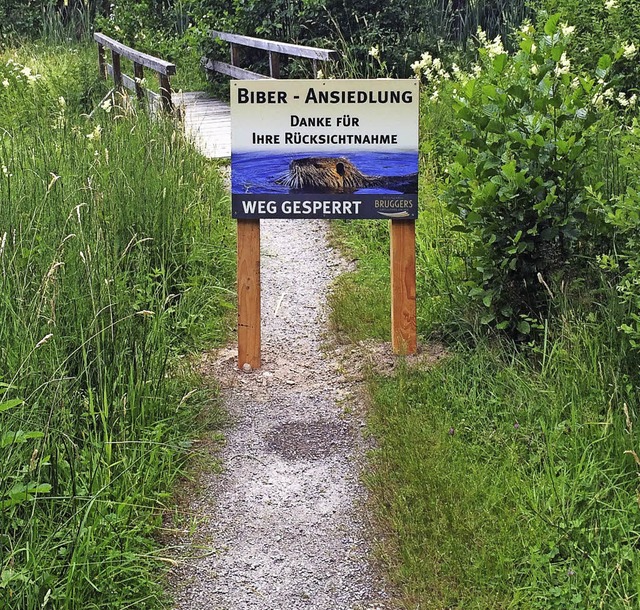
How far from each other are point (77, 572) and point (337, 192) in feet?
7.99

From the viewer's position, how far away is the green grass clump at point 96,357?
291 centimetres

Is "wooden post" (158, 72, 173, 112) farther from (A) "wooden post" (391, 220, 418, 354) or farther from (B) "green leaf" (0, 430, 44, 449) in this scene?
(B) "green leaf" (0, 430, 44, 449)

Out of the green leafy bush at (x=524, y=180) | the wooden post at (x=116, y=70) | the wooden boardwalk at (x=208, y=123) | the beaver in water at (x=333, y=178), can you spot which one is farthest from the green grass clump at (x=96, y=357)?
the wooden post at (x=116, y=70)

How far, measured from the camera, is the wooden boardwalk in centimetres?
924

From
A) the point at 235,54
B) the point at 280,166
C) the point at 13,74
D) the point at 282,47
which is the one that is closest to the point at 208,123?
the point at 282,47

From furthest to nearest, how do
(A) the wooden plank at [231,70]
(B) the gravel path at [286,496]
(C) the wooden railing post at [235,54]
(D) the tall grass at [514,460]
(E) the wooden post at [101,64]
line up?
(E) the wooden post at [101,64]
(C) the wooden railing post at [235,54]
(A) the wooden plank at [231,70]
(B) the gravel path at [286,496]
(D) the tall grass at [514,460]

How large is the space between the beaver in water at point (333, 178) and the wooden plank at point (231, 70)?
22.5 ft

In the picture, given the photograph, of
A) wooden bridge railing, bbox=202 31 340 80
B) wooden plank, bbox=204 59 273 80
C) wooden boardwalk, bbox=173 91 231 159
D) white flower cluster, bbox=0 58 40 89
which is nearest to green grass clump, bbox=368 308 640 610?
wooden boardwalk, bbox=173 91 231 159

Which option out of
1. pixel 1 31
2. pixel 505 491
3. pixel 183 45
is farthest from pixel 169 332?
pixel 1 31

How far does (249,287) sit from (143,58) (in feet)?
21.2

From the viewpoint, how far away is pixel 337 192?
4656mm

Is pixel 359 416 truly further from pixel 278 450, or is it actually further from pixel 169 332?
pixel 169 332

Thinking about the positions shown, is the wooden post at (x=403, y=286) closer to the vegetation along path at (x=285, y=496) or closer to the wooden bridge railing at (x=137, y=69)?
the vegetation along path at (x=285, y=496)

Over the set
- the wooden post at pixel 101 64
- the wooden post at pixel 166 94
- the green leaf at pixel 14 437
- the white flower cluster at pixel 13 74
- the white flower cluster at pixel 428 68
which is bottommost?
the green leaf at pixel 14 437
